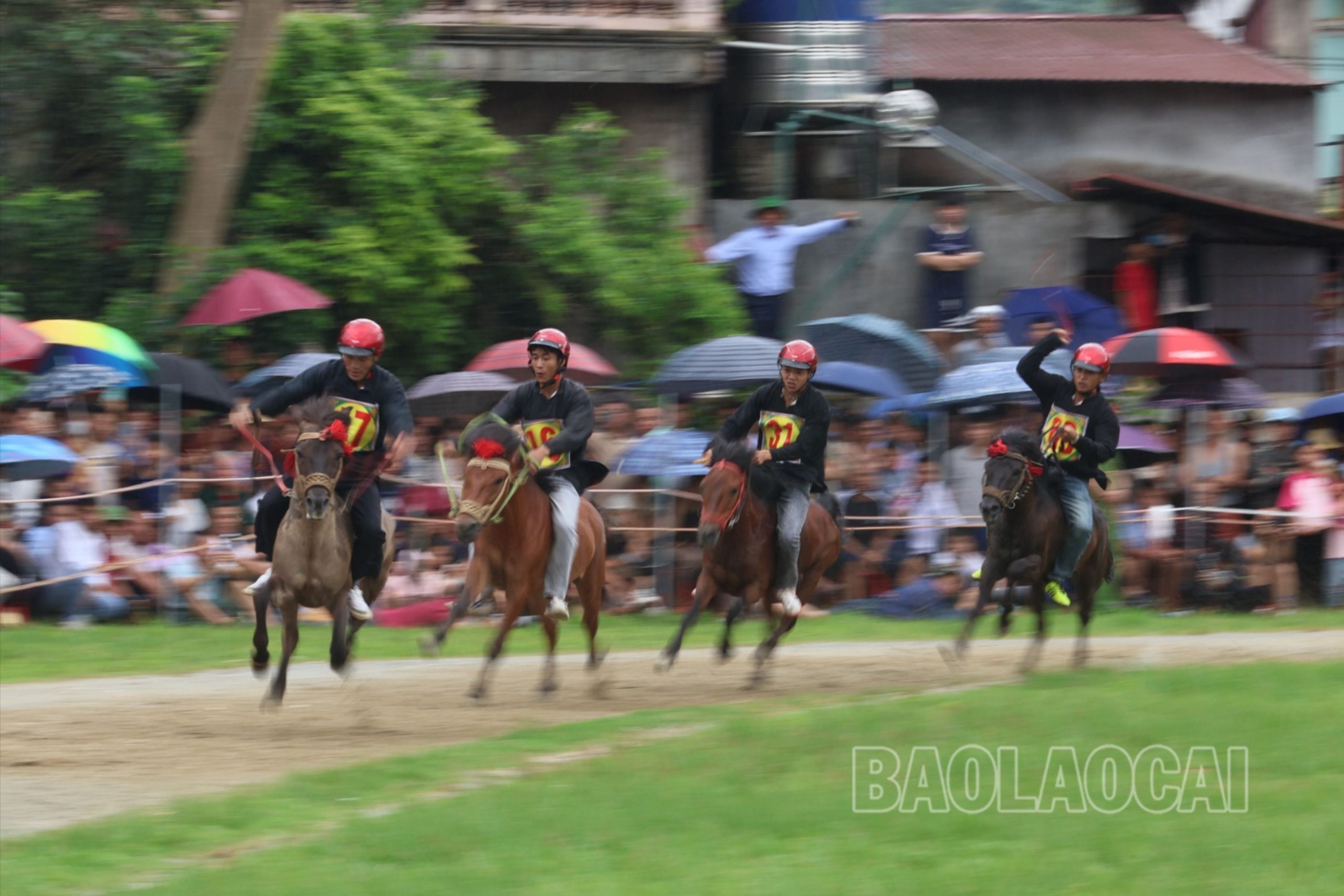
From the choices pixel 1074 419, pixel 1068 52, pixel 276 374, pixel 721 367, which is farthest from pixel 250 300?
pixel 1068 52

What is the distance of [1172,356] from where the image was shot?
17.8 metres

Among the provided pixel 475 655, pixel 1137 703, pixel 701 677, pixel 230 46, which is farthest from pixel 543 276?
pixel 1137 703

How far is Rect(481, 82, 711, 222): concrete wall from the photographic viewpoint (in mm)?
23391

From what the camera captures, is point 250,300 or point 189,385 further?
point 250,300

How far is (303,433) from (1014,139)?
16937mm

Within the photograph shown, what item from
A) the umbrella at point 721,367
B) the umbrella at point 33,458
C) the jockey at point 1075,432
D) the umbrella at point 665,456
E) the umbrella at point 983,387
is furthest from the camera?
the umbrella at point 721,367

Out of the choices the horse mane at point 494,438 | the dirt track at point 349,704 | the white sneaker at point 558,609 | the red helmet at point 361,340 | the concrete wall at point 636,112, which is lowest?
the dirt track at point 349,704

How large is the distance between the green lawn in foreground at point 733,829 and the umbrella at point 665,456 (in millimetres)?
6887

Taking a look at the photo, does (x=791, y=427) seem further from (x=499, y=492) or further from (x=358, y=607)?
(x=358, y=607)

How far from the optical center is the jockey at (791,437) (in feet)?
42.5

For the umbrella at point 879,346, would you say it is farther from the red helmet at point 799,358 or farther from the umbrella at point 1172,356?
the red helmet at point 799,358

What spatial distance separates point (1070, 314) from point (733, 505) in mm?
9397

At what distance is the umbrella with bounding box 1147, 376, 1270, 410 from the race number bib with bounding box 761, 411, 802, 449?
6.91 metres

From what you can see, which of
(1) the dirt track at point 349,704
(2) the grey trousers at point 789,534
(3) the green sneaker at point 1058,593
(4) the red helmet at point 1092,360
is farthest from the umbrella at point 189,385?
(4) the red helmet at point 1092,360
